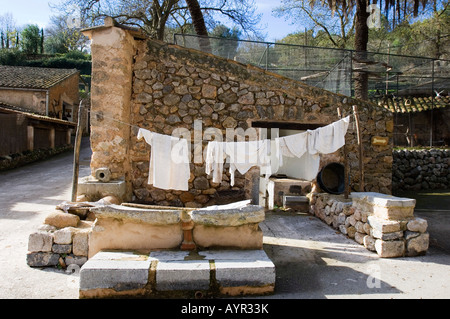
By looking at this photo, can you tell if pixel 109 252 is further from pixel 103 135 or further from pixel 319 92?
pixel 319 92

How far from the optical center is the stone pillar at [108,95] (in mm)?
5691

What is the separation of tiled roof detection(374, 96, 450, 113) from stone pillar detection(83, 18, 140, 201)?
1283cm

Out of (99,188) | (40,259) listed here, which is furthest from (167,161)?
(40,259)

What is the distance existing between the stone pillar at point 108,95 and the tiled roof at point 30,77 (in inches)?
556

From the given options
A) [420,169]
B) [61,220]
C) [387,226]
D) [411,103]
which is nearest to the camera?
[61,220]

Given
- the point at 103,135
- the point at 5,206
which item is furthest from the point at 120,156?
the point at 5,206

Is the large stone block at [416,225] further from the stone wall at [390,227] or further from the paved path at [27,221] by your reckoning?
the paved path at [27,221]

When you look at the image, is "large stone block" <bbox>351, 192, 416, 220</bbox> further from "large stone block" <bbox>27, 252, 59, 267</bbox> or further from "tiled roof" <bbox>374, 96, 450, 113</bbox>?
"tiled roof" <bbox>374, 96, 450, 113</bbox>

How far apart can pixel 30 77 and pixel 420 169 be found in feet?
67.8

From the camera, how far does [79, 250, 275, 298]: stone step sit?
3074mm

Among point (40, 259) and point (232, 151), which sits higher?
point (232, 151)

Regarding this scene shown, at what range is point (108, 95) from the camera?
227 inches

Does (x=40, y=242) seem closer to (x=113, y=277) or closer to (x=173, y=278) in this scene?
(x=113, y=277)

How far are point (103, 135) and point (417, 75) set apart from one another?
13.2 meters
